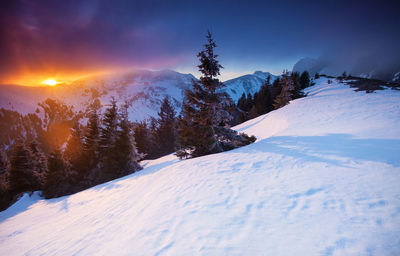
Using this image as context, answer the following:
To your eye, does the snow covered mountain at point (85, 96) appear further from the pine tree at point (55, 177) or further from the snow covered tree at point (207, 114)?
the snow covered tree at point (207, 114)

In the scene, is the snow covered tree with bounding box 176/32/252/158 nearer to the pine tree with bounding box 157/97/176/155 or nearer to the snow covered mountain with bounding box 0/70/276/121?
the pine tree with bounding box 157/97/176/155

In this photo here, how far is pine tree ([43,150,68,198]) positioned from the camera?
14.6m

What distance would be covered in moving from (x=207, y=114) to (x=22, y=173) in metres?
25.7

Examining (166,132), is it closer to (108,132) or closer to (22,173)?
(108,132)

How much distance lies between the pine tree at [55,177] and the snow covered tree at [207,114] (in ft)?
52.9

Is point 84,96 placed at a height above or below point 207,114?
above

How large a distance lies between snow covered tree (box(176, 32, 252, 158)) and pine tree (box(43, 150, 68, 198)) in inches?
635

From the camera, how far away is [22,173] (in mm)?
17156

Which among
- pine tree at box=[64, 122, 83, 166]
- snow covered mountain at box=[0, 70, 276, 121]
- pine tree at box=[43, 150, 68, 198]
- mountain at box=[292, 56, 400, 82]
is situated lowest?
pine tree at box=[43, 150, 68, 198]

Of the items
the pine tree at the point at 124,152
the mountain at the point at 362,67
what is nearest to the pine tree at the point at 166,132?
the pine tree at the point at 124,152

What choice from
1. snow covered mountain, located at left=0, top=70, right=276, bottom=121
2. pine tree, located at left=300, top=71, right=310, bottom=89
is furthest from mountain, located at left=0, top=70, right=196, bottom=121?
pine tree, located at left=300, top=71, right=310, bottom=89

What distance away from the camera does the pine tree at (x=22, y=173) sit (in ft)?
55.6

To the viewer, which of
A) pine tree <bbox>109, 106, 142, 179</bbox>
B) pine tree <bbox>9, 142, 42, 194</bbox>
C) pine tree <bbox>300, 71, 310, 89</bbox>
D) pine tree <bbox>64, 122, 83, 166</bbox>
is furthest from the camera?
pine tree <bbox>300, 71, 310, 89</bbox>

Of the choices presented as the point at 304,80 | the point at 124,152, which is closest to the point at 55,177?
the point at 124,152
